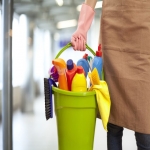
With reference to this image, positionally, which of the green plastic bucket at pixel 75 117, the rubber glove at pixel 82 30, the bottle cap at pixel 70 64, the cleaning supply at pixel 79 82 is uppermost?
the rubber glove at pixel 82 30

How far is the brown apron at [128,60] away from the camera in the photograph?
2.43 feet

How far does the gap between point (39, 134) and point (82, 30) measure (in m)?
1.10

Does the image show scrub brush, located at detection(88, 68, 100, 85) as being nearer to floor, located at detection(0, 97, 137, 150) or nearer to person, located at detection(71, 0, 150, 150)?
person, located at detection(71, 0, 150, 150)

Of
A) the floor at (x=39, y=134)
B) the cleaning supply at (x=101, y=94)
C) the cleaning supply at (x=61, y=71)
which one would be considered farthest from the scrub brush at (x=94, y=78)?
the floor at (x=39, y=134)

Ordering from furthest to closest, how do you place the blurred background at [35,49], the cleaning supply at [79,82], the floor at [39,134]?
the blurred background at [35,49] < the floor at [39,134] < the cleaning supply at [79,82]

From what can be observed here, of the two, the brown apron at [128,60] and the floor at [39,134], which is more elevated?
the brown apron at [128,60]

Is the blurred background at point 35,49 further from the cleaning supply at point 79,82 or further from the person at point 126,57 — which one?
the cleaning supply at point 79,82

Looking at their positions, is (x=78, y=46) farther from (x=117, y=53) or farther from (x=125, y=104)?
(x=125, y=104)

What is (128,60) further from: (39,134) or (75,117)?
(39,134)

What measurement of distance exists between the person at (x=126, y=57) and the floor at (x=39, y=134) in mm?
689

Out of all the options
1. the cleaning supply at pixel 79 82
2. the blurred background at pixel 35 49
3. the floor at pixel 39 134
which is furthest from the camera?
the blurred background at pixel 35 49

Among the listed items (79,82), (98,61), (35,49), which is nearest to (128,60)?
(98,61)

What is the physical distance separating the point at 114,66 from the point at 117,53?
0.18 ft

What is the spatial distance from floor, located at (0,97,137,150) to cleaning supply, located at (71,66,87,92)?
0.87 meters
